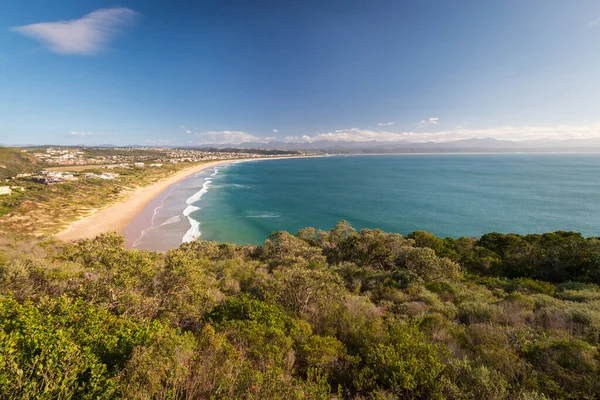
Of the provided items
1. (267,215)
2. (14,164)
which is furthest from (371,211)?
(14,164)

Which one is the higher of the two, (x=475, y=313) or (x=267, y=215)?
(x=475, y=313)

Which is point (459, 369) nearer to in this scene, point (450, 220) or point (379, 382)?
point (379, 382)

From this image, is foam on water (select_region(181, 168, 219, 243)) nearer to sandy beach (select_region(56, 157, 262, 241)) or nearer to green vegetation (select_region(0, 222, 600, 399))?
sandy beach (select_region(56, 157, 262, 241))

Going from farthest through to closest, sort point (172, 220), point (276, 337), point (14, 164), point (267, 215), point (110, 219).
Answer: point (14, 164) → point (267, 215) → point (172, 220) → point (110, 219) → point (276, 337)

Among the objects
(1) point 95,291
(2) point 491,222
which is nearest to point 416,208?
(2) point 491,222

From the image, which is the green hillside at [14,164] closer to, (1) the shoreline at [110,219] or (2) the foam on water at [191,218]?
(1) the shoreline at [110,219]

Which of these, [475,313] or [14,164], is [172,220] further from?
[14,164]

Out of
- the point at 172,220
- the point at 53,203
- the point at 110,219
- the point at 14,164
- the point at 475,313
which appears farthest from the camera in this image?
the point at 14,164

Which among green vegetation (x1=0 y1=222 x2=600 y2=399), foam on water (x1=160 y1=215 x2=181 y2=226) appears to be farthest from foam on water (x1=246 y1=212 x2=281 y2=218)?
green vegetation (x1=0 y1=222 x2=600 y2=399)

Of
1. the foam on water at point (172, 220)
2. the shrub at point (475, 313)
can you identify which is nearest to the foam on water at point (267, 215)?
the foam on water at point (172, 220)
